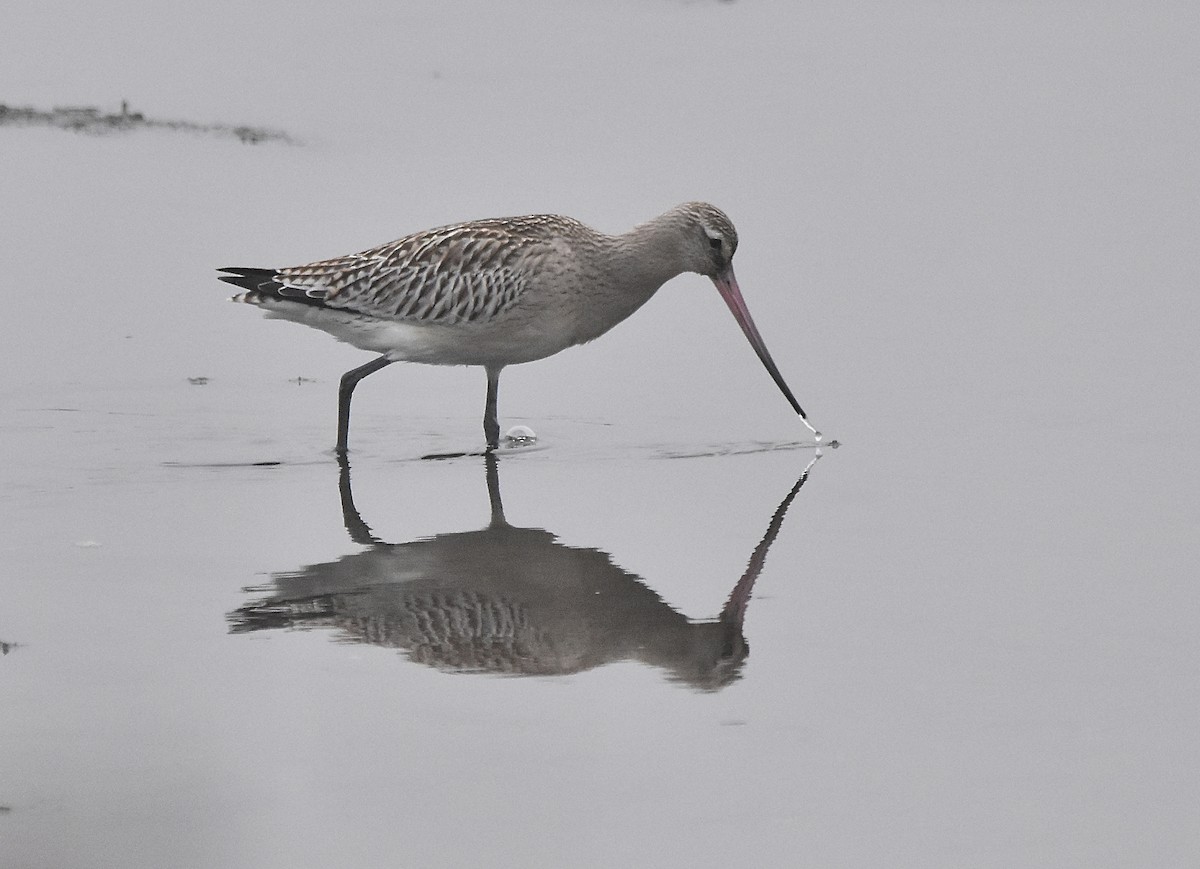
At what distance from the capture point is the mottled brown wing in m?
8.80

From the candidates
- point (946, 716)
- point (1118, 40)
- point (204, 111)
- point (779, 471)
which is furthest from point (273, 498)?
point (1118, 40)

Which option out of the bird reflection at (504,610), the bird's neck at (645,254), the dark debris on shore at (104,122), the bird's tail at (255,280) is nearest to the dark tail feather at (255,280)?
the bird's tail at (255,280)

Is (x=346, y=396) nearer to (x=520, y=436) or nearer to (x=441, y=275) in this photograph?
(x=520, y=436)

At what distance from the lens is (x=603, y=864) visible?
418 centimetres

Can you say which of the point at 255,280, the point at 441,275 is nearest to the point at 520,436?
the point at 441,275

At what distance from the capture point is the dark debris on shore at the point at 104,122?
13.0 metres

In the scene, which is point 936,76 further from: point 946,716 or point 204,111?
point 946,716

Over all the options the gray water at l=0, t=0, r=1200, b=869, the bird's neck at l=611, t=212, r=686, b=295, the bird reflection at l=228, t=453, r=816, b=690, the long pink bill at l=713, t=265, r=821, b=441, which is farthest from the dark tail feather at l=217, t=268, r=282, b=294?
the bird reflection at l=228, t=453, r=816, b=690

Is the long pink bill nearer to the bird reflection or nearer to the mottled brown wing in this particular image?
the mottled brown wing

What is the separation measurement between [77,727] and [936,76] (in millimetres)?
10150

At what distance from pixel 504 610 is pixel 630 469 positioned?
2003 mm

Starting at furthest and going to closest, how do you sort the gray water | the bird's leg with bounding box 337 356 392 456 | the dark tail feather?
the dark tail feather < the bird's leg with bounding box 337 356 392 456 < the gray water

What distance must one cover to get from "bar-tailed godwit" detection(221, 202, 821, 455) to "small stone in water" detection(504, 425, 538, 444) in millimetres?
203

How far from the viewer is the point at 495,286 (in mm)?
8812
